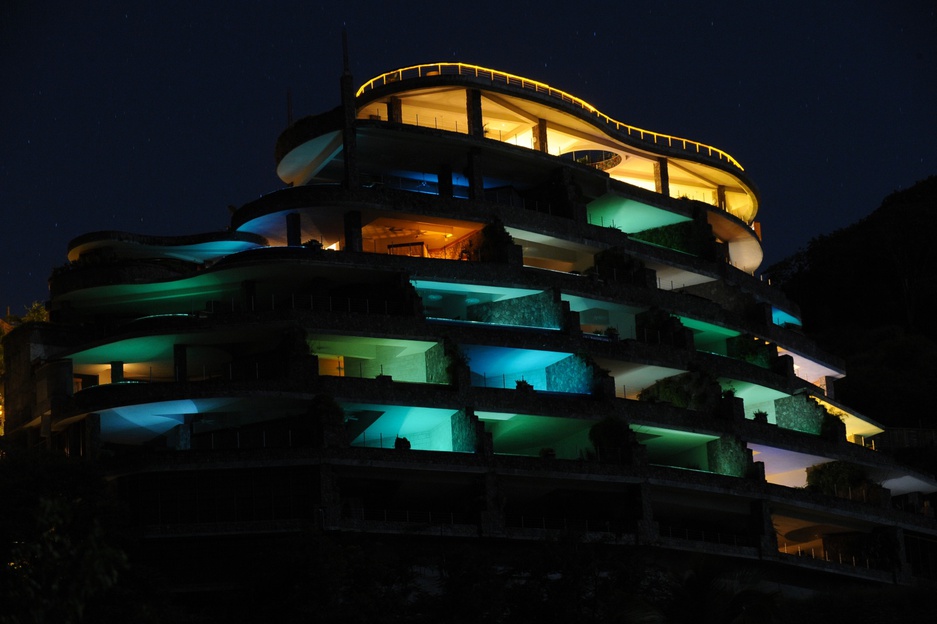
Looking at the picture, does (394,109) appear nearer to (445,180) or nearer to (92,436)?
(445,180)

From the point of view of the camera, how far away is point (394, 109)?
82.4 metres

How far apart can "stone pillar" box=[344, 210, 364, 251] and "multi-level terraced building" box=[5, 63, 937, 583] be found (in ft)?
0.79

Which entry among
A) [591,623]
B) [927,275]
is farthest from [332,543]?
[927,275]

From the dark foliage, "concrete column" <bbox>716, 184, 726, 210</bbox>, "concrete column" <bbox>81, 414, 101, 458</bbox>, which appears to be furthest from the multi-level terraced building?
the dark foliage

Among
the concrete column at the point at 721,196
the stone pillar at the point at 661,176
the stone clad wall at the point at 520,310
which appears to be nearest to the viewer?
the stone clad wall at the point at 520,310

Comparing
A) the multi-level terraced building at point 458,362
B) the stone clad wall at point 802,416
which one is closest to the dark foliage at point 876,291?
the stone clad wall at point 802,416

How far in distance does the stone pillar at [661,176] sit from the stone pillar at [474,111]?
1353 centimetres

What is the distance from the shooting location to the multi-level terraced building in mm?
69438

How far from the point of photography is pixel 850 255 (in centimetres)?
14262

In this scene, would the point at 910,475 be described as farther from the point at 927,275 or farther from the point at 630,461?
the point at 927,275

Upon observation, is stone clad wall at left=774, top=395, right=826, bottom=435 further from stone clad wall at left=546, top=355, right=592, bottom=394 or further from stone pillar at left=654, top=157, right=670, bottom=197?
stone clad wall at left=546, top=355, right=592, bottom=394

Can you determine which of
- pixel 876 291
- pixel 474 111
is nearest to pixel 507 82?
pixel 474 111

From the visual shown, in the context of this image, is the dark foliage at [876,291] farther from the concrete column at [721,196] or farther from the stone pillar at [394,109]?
the stone pillar at [394,109]

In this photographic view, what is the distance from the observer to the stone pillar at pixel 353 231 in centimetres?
7556
